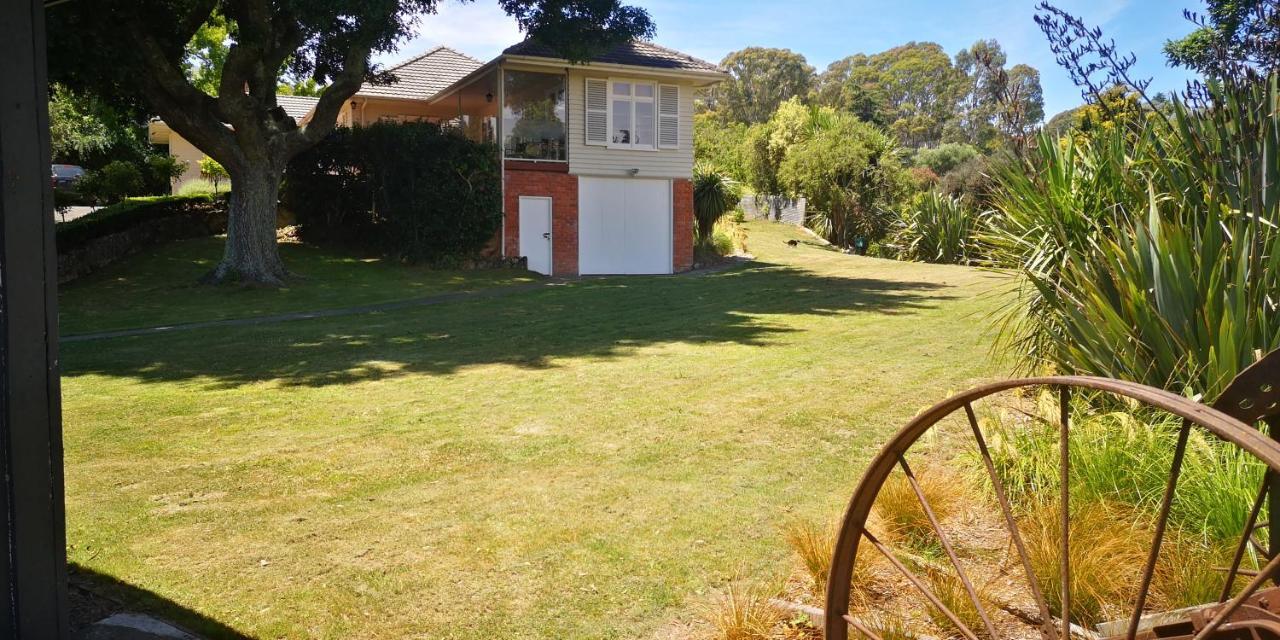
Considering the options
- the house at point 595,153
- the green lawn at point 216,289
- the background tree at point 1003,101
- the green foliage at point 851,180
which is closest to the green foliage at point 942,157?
the green foliage at point 851,180

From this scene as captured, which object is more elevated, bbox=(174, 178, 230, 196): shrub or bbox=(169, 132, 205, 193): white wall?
bbox=(169, 132, 205, 193): white wall

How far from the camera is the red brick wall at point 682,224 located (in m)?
26.7

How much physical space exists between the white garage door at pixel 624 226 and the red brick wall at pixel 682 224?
0.52ft

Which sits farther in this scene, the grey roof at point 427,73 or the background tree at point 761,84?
the background tree at point 761,84

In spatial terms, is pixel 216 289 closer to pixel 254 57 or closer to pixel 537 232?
pixel 254 57

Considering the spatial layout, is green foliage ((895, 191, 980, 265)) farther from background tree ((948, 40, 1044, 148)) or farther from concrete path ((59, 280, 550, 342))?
background tree ((948, 40, 1044, 148))

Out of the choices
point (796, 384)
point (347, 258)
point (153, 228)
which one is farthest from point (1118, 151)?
point (153, 228)

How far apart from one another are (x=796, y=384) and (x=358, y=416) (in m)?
3.85

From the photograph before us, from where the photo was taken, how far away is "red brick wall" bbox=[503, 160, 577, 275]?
24.9 metres

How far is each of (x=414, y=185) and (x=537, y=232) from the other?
357cm

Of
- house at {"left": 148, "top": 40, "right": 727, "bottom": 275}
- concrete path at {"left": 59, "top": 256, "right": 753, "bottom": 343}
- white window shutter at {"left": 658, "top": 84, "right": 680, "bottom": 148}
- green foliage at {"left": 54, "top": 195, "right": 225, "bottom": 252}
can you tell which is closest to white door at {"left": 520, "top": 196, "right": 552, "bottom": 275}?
house at {"left": 148, "top": 40, "right": 727, "bottom": 275}

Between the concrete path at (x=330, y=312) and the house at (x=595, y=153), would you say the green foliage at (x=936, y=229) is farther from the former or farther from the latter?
the concrete path at (x=330, y=312)

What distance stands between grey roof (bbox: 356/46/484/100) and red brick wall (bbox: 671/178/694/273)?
9625mm

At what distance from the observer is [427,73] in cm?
3359
